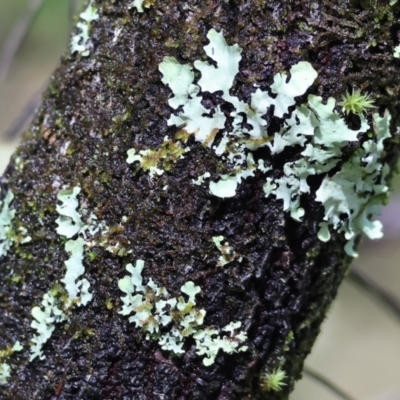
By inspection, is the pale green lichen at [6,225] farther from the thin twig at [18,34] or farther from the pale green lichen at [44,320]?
the thin twig at [18,34]

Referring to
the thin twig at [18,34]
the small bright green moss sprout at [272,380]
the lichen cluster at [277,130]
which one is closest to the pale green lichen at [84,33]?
the lichen cluster at [277,130]

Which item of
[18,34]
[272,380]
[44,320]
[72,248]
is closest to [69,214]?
[72,248]

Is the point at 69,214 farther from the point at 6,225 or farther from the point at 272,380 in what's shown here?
the point at 272,380

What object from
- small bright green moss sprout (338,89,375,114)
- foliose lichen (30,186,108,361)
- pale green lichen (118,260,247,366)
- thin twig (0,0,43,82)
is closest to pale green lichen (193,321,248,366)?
pale green lichen (118,260,247,366)

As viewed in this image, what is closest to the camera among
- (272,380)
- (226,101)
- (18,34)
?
(226,101)

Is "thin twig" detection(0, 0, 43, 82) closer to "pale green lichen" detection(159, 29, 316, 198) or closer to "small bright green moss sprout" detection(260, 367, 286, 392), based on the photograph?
"pale green lichen" detection(159, 29, 316, 198)

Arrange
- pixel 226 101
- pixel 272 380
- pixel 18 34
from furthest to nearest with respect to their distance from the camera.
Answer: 1. pixel 18 34
2. pixel 272 380
3. pixel 226 101
